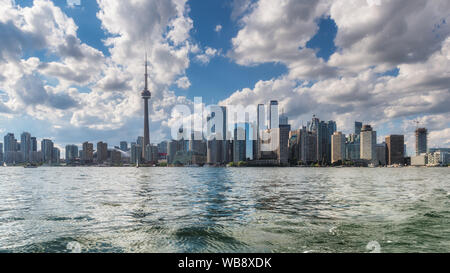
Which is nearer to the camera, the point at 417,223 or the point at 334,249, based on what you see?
the point at 334,249

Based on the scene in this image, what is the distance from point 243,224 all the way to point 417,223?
9110 millimetres

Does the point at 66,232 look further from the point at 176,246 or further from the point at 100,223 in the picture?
the point at 176,246

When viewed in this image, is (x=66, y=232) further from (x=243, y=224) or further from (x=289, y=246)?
(x=289, y=246)

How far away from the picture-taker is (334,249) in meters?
9.71
